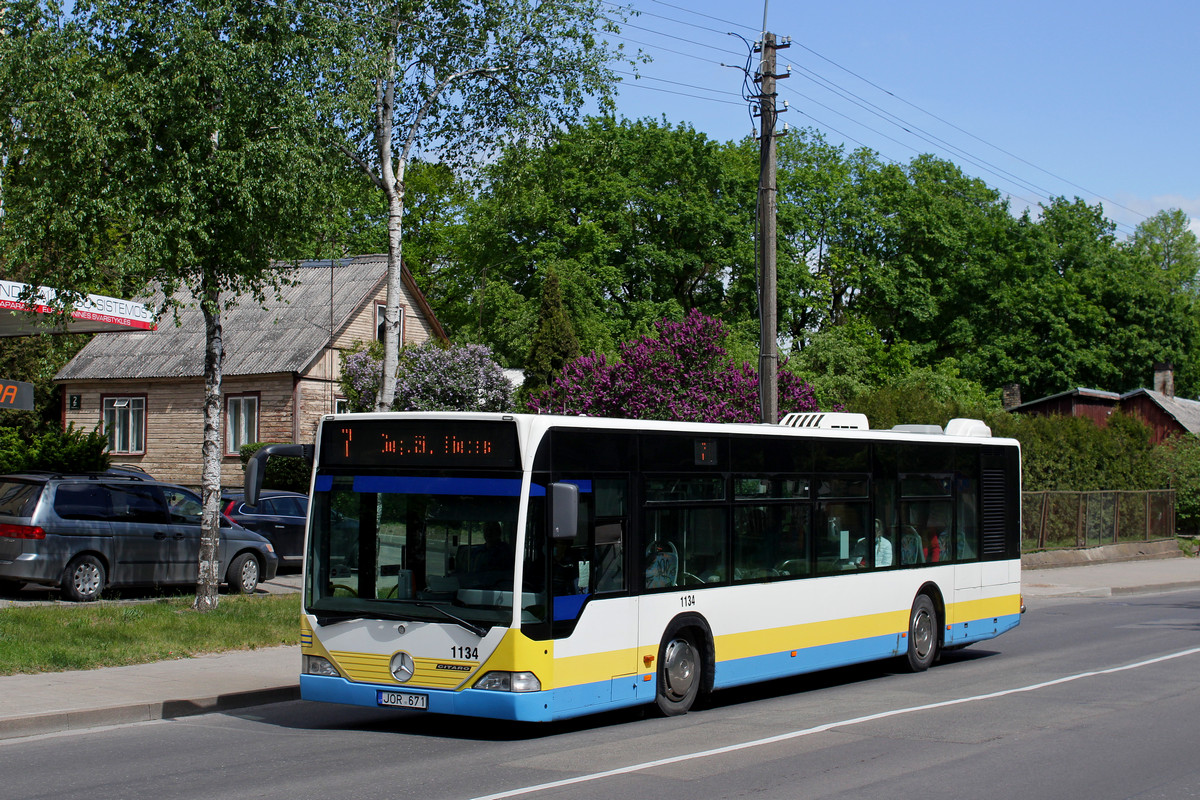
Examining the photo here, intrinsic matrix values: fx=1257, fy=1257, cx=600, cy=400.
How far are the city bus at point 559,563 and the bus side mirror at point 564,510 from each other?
0.5 inches

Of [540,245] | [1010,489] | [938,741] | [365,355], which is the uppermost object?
[540,245]

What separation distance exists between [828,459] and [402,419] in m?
5.07

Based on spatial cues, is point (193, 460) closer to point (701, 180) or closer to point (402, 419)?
point (701, 180)

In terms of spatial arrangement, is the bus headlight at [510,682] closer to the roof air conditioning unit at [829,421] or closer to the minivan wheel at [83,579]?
the roof air conditioning unit at [829,421]

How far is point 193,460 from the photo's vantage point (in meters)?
42.1

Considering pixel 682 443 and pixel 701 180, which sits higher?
pixel 701 180

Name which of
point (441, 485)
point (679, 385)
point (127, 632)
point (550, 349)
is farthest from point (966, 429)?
→ point (550, 349)

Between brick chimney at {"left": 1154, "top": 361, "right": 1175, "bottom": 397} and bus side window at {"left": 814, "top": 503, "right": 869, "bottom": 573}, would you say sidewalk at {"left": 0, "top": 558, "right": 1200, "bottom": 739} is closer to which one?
bus side window at {"left": 814, "top": 503, "right": 869, "bottom": 573}

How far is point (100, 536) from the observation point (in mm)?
18141

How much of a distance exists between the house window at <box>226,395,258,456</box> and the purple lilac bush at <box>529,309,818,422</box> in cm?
1719

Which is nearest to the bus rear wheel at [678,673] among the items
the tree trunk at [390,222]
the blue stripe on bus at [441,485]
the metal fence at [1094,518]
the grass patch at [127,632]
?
the blue stripe on bus at [441,485]

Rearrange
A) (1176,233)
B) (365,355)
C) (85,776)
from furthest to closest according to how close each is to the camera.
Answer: (1176,233) → (365,355) → (85,776)

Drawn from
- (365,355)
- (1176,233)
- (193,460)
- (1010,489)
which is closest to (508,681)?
(1010,489)

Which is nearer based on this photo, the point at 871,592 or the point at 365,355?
the point at 871,592
